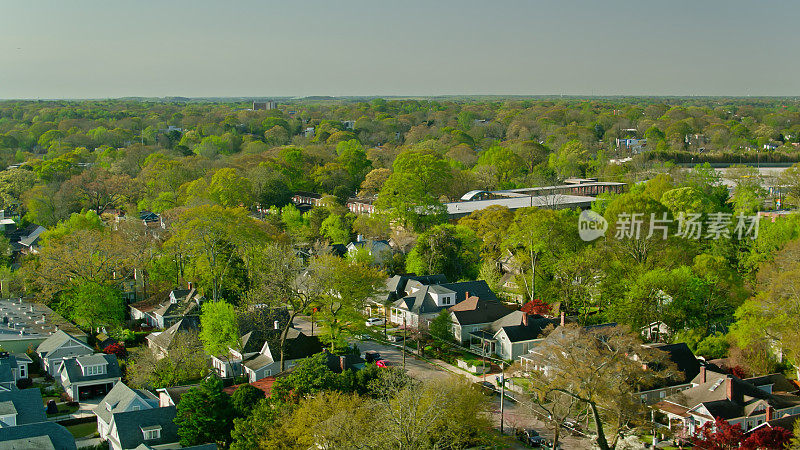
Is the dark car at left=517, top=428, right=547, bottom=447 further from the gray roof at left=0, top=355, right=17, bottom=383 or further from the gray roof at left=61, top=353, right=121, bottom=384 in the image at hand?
the gray roof at left=0, top=355, right=17, bottom=383

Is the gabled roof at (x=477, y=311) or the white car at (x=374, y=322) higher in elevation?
the gabled roof at (x=477, y=311)

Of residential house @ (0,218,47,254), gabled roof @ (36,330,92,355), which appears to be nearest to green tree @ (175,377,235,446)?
gabled roof @ (36,330,92,355)

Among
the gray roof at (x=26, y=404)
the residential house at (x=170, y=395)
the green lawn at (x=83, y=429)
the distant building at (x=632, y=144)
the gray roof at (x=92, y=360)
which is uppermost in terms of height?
the distant building at (x=632, y=144)

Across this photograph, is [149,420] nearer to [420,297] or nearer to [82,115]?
[420,297]

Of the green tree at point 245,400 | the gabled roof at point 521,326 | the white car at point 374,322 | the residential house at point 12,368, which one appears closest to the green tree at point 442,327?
the gabled roof at point 521,326

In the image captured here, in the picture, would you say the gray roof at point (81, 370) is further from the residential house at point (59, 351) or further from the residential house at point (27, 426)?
the residential house at point (27, 426)

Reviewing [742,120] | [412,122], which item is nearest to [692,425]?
[412,122]

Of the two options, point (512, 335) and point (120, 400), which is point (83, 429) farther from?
point (512, 335)
